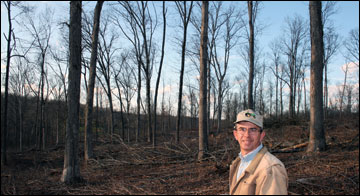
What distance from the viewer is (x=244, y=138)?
2.22m

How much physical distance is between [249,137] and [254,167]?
1.03ft

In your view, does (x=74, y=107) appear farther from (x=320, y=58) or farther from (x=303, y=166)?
(x=320, y=58)

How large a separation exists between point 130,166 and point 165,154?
1441 mm

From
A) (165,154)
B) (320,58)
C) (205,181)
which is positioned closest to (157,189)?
(205,181)

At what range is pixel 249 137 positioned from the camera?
2201 mm

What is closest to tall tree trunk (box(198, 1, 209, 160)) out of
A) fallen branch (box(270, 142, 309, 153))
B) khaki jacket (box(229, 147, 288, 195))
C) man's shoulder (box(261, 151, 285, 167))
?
fallen branch (box(270, 142, 309, 153))

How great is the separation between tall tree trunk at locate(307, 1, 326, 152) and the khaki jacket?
711cm

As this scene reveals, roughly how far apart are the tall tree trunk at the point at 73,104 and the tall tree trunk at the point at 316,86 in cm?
749

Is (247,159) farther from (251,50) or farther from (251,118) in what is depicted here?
(251,50)

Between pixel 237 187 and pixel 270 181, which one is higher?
pixel 270 181

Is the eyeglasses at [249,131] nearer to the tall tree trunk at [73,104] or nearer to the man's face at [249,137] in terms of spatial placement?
the man's face at [249,137]

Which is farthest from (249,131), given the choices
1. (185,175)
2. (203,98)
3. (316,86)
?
(316,86)

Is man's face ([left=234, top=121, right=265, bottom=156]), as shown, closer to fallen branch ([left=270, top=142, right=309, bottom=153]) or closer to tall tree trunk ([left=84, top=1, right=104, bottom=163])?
fallen branch ([left=270, top=142, right=309, bottom=153])

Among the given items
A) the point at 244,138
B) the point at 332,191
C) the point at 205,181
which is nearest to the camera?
the point at 244,138
